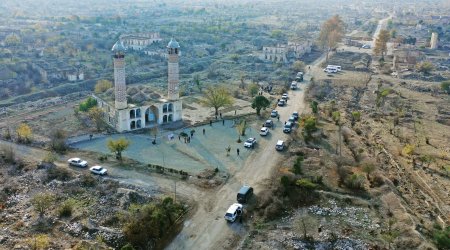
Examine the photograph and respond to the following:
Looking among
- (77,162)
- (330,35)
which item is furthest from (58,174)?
(330,35)

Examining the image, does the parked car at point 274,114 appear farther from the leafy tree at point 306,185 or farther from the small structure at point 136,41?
the small structure at point 136,41

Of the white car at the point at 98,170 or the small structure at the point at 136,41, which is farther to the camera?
the small structure at the point at 136,41

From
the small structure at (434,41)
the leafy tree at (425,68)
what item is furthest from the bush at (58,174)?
the small structure at (434,41)

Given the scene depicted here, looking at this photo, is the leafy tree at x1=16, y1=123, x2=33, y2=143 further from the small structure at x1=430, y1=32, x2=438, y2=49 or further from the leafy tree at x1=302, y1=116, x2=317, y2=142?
the small structure at x1=430, y1=32, x2=438, y2=49

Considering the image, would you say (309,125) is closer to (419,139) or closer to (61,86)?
(419,139)

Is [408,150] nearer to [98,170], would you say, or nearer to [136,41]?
[98,170]
